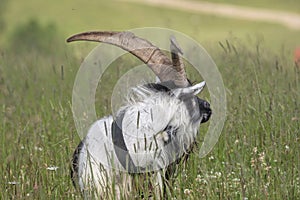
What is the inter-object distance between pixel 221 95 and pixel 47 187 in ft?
6.19

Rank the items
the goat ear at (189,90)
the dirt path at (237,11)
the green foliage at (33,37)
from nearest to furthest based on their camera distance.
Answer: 1. the goat ear at (189,90)
2. the green foliage at (33,37)
3. the dirt path at (237,11)

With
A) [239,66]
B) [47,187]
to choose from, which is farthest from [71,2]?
[47,187]

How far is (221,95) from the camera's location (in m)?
6.28

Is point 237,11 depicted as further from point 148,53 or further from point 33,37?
point 148,53

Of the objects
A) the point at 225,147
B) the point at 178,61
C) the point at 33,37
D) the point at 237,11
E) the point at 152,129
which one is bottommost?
the point at 225,147

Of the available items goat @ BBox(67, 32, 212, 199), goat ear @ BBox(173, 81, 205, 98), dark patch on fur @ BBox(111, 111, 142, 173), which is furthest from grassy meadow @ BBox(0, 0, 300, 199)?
goat ear @ BBox(173, 81, 205, 98)

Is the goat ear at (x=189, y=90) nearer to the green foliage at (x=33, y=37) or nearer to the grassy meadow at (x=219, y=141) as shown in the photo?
the grassy meadow at (x=219, y=141)

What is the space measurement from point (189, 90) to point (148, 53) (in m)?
0.41

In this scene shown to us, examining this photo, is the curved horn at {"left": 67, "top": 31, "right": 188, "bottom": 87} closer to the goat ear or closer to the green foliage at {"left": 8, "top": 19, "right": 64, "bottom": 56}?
the goat ear

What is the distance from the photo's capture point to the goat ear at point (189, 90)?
4.61m

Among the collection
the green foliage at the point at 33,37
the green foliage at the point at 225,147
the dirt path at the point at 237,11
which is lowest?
the green foliage at the point at 225,147

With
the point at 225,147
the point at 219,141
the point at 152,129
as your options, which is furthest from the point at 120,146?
the point at 219,141

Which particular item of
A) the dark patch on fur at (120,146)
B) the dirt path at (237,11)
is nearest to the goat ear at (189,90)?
the dark patch on fur at (120,146)

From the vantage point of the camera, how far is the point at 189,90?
15.2 feet
